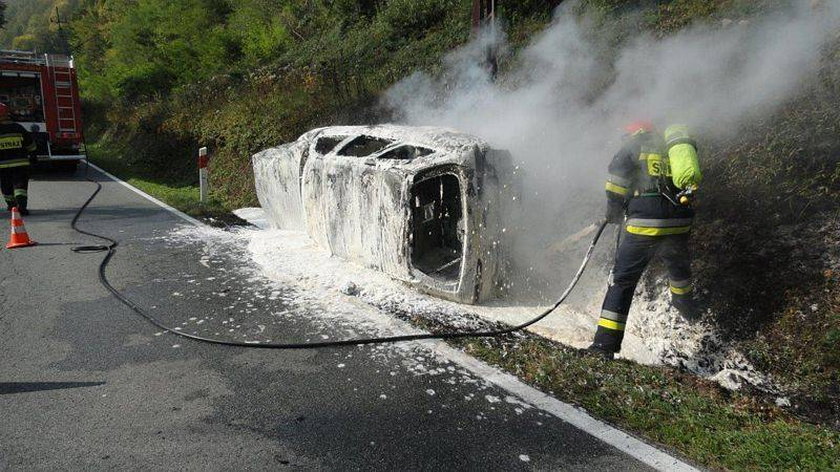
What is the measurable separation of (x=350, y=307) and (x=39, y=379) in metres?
2.23

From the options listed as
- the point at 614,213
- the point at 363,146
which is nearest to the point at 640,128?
the point at 614,213

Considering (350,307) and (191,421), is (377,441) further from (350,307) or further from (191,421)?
(350,307)

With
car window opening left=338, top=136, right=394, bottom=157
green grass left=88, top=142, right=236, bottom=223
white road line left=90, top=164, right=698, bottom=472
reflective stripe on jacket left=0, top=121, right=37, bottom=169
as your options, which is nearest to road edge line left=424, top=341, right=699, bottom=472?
white road line left=90, top=164, right=698, bottom=472

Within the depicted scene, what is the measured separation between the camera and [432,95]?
10.6m

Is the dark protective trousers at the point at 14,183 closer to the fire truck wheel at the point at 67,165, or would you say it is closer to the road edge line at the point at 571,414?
the fire truck wheel at the point at 67,165

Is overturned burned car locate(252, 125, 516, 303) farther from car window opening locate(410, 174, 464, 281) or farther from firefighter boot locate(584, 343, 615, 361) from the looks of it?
firefighter boot locate(584, 343, 615, 361)

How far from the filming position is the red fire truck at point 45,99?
13.2m

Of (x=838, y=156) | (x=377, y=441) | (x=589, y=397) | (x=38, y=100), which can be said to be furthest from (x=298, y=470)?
(x=38, y=100)

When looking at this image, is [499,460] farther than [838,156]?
No

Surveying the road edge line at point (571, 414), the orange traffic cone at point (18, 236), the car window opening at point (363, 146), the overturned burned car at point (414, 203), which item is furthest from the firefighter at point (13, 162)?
the road edge line at point (571, 414)

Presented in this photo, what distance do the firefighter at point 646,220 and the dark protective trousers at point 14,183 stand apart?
8.77 meters

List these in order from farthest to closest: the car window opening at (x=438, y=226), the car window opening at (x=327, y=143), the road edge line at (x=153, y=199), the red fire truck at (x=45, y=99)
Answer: the red fire truck at (x=45, y=99) → the road edge line at (x=153, y=199) → the car window opening at (x=327, y=143) → the car window opening at (x=438, y=226)

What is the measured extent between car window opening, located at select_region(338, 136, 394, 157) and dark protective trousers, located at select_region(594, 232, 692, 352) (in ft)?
9.59

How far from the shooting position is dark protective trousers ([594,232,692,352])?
3980 millimetres
